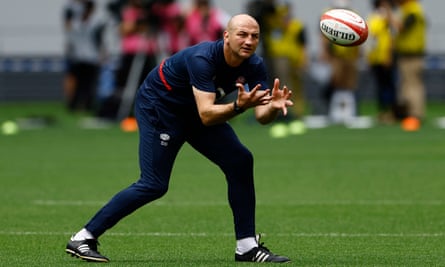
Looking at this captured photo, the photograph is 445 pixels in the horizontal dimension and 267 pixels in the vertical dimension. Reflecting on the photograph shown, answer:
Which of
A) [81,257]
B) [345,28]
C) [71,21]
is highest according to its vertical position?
[345,28]

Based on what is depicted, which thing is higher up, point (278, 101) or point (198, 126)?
point (278, 101)

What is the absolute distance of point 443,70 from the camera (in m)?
35.7

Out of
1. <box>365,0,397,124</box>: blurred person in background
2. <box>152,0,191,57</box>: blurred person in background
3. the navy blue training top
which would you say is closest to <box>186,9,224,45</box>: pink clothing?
<box>152,0,191,57</box>: blurred person in background

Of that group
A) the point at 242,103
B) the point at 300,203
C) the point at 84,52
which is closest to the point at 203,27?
the point at 84,52

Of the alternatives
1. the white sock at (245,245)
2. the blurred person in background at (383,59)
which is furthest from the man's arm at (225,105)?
the blurred person in background at (383,59)

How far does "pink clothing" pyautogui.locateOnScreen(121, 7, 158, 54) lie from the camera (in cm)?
2589

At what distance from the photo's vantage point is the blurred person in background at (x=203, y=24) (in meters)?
26.0

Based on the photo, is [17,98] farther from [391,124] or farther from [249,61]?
[249,61]

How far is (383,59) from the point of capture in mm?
26281

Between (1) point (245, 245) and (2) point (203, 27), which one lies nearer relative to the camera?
(1) point (245, 245)

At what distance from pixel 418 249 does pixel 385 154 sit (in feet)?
30.2

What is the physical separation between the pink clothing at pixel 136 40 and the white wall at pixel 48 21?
34.1ft

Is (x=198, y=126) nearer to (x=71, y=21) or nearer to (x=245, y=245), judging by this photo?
(x=245, y=245)

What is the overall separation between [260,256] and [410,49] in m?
16.3
